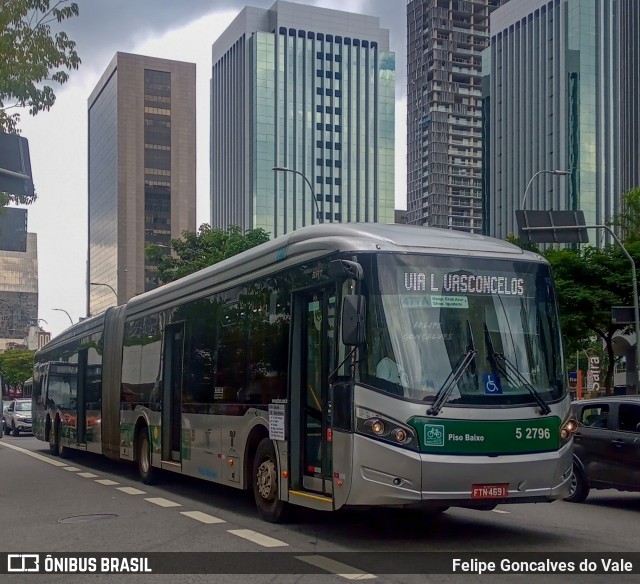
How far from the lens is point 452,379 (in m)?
9.62

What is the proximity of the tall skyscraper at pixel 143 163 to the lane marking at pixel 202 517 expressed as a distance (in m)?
158

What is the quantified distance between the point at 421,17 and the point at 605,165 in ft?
236

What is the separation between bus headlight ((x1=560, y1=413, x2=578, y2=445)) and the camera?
10168 mm

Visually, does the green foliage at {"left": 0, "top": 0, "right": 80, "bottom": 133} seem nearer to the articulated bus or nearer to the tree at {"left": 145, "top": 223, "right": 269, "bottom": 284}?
the articulated bus

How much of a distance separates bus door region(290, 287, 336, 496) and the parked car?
36.3 metres

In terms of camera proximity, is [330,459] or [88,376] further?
[88,376]

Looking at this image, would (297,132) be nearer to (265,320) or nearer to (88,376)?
(88,376)

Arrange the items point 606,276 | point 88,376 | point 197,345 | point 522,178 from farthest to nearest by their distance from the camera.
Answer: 1. point 522,178
2. point 606,276
3. point 88,376
4. point 197,345

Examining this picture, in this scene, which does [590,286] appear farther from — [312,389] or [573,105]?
[573,105]

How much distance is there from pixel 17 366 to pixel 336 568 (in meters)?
124

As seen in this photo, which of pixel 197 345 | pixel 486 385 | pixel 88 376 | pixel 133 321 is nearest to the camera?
pixel 486 385

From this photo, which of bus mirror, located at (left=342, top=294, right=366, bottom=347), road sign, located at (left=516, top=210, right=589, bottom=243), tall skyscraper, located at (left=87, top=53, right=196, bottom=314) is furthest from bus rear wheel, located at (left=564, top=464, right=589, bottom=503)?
tall skyscraper, located at (left=87, top=53, right=196, bottom=314)

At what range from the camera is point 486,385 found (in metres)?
9.77

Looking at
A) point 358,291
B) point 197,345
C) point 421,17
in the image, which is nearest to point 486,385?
point 358,291
